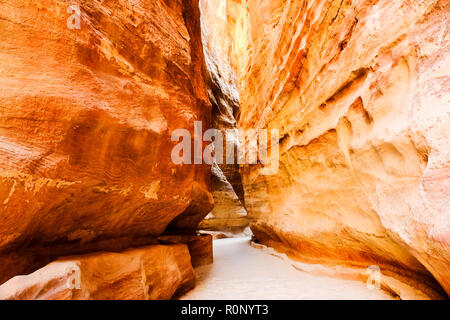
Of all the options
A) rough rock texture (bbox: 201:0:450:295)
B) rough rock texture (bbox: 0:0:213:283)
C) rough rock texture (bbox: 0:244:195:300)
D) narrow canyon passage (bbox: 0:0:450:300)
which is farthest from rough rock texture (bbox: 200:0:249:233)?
rough rock texture (bbox: 0:244:195:300)

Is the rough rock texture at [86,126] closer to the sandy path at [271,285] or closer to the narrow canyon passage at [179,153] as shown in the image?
the narrow canyon passage at [179,153]

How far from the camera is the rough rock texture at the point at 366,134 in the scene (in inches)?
83.0

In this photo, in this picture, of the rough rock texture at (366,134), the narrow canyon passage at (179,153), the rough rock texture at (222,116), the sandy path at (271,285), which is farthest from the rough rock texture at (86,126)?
the rough rock texture at (222,116)

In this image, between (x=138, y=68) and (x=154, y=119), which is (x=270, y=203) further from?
(x=138, y=68)

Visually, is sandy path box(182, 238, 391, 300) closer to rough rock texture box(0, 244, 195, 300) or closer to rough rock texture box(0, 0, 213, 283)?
rough rock texture box(0, 244, 195, 300)

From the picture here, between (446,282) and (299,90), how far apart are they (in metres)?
4.56

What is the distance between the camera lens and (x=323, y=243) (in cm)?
435

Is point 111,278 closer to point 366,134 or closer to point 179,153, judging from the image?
point 179,153

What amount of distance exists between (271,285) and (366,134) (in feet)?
Answer: 10.6

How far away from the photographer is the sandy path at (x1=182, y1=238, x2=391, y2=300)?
126 inches

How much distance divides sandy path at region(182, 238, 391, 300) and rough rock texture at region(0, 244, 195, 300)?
53cm

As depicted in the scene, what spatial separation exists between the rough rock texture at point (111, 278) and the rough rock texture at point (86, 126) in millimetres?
373

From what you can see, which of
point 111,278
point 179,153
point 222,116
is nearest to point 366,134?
point 179,153

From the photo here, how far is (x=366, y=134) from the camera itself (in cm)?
306
